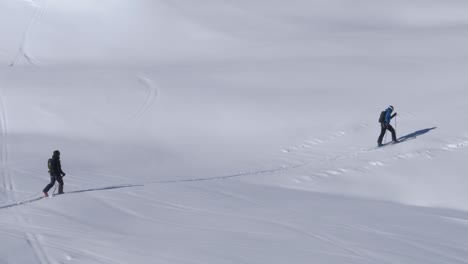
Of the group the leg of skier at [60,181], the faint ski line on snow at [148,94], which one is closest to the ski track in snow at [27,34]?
the faint ski line on snow at [148,94]

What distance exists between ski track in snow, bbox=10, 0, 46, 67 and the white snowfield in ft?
0.86

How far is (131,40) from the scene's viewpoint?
42094mm

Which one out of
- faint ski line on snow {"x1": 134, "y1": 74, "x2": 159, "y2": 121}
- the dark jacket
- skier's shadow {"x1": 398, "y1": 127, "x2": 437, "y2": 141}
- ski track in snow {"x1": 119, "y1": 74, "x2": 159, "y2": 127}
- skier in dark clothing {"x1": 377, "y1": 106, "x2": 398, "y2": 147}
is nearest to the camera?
the dark jacket

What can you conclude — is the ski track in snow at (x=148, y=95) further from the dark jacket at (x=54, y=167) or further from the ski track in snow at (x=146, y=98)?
the dark jacket at (x=54, y=167)

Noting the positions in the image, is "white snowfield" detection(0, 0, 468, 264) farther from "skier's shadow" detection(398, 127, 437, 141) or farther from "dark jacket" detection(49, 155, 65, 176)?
"dark jacket" detection(49, 155, 65, 176)

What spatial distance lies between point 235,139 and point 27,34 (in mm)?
22927

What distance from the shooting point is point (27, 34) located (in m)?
42.3

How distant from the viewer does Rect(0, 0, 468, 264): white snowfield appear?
12.9 m

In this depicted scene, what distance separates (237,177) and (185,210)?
492cm

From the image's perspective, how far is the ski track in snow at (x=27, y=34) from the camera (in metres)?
36.3

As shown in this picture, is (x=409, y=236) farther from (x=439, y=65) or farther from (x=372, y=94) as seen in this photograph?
(x=439, y=65)

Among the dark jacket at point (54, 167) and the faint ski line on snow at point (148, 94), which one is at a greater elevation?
the faint ski line on snow at point (148, 94)

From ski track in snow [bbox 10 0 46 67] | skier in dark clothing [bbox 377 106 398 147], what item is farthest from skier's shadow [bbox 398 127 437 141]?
ski track in snow [bbox 10 0 46 67]

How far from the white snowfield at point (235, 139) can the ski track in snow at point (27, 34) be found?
0.86ft
